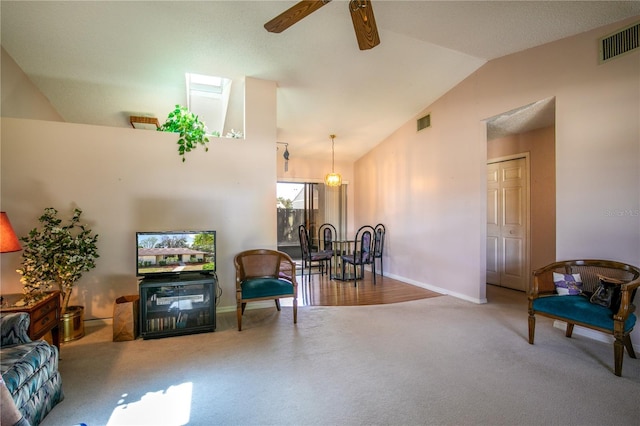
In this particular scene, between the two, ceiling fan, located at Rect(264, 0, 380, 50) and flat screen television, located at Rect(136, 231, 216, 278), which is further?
flat screen television, located at Rect(136, 231, 216, 278)

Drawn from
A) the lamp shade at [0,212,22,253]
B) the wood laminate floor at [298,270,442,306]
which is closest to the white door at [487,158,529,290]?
the wood laminate floor at [298,270,442,306]

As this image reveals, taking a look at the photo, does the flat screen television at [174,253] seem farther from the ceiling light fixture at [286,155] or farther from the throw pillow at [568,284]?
the throw pillow at [568,284]

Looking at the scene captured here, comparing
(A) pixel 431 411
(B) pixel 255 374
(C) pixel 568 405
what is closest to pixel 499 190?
(C) pixel 568 405

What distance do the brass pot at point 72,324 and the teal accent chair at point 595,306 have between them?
4419mm

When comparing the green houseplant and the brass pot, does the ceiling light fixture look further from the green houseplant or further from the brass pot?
the brass pot

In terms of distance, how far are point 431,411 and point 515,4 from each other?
135 inches

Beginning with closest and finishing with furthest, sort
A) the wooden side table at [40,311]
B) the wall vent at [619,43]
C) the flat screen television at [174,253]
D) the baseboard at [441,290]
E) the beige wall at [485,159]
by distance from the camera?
the wooden side table at [40,311], the wall vent at [619,43], the beige wall at [485,159], the flat screen television at [174,253], the baseboard at [441,290]

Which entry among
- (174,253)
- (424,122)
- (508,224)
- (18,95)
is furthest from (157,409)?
(508,224)

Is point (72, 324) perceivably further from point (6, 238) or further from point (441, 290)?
point (441, 290)

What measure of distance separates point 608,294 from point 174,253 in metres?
4.03

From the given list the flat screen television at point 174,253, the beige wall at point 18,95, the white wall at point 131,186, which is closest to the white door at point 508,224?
the white wall at point 131,186

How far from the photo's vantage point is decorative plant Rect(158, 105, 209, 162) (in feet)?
11.0

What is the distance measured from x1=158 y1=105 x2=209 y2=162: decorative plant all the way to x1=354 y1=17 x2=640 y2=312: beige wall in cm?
348

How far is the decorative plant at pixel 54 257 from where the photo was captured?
2725 mm
